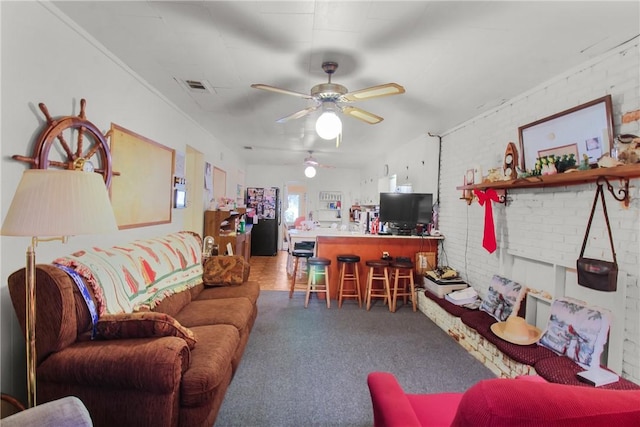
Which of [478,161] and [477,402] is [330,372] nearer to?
[477,402]

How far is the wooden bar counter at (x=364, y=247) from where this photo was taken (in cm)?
435

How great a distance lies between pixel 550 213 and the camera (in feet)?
8.22

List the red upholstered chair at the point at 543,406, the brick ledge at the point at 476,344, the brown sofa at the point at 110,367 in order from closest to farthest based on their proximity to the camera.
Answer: the red upholstered chair at the point at 543,406
the brown sofa at the point at 110,367
the brick ledge at the point at 476,344

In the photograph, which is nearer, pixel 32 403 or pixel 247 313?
pixel 32 403

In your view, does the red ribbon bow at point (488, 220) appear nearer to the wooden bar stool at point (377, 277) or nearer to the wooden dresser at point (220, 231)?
the wooden bar stool at point (377, 277)

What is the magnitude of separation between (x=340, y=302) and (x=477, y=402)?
11.1 ft

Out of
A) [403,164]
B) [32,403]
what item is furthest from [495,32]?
[403,164]

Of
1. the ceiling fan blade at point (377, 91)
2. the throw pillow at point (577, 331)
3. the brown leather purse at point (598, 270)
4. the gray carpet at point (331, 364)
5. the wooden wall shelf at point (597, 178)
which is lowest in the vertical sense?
the gray carpet at point (331, 364)

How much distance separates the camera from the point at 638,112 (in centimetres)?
185

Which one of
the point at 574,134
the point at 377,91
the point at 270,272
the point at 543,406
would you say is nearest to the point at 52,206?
the point at 543,406

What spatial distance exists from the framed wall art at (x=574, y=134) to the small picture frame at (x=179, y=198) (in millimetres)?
3629

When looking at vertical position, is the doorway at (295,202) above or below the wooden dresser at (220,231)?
above

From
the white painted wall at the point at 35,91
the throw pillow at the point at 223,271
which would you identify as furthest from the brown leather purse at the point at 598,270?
the white painted wall at the point at 35,91

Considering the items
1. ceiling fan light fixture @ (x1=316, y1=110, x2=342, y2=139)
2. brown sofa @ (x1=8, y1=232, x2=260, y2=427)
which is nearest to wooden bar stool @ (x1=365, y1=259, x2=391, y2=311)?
ceiling fan light fixture @ (x1=316, y1=110, x2=342, y2=139)
